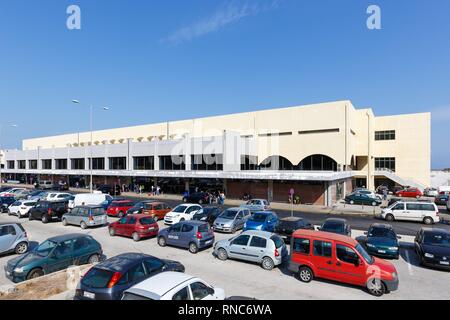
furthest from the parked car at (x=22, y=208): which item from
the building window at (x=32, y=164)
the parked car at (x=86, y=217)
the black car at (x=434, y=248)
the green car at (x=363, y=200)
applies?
the building window at (x=32, y=164)

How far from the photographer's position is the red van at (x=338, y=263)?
902 cm

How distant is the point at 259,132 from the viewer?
44.3 meters

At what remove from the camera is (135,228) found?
16109 mm

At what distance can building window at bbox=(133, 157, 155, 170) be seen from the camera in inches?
1787

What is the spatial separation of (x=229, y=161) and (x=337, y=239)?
95.0ft

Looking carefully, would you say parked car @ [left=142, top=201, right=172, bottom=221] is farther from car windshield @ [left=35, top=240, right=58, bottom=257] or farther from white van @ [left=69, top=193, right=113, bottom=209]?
car windshield @ [left=35, top=240, right=58, bottom=257]

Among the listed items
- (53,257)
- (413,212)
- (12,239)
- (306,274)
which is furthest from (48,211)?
(413,212)

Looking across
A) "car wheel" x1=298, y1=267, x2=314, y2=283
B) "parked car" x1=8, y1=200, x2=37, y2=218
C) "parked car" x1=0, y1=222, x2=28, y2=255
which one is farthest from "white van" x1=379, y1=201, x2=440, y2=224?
"parked car" x1=8, y1=200, x2=37, y2=218

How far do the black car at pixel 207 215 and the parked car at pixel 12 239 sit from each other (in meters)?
10.2

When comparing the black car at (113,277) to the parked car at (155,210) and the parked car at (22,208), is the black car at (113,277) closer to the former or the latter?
the parked car at (155,210)

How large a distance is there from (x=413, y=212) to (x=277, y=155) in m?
22.1

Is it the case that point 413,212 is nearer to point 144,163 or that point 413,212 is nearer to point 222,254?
point 222,254
